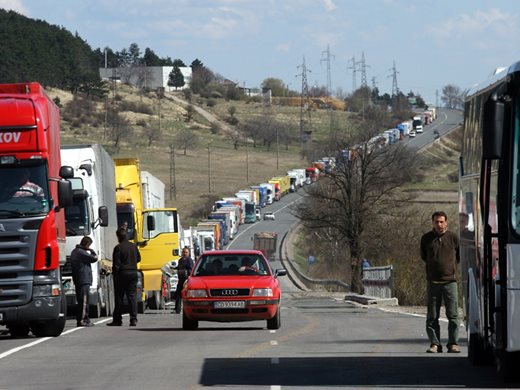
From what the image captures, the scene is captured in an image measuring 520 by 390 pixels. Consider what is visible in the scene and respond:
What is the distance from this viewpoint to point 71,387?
1486 cm

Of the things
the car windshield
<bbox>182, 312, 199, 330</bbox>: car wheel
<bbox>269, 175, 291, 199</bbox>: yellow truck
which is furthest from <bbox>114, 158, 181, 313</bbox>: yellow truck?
<bbox>269, 175, 291, 199</bbox>: yellow truck

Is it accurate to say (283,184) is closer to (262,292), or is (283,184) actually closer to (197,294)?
(262,292)

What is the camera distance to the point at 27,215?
880 inches

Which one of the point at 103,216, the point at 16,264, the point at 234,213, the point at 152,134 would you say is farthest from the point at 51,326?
the point at 152,134

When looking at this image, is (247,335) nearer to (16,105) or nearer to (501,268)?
(16,105)

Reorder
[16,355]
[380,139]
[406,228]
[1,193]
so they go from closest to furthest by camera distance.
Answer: [16,355] < [1,193] < [406,228] < [380,139]

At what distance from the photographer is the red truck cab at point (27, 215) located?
880 inches

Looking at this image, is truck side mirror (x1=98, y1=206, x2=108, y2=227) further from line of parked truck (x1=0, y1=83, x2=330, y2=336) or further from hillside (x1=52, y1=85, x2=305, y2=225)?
hillside (x1=52, y1=85, x2=305, y2=225)

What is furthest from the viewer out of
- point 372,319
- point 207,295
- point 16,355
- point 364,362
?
point 372,319

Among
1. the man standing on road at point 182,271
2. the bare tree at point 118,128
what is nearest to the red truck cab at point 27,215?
the man standing on road at point 182,271

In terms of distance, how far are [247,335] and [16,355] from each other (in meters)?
5.30

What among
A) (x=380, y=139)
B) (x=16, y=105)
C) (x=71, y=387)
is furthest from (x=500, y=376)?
(x=380, y=139)

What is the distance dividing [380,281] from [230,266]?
21.1m

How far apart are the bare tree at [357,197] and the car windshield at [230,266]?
48.2m
